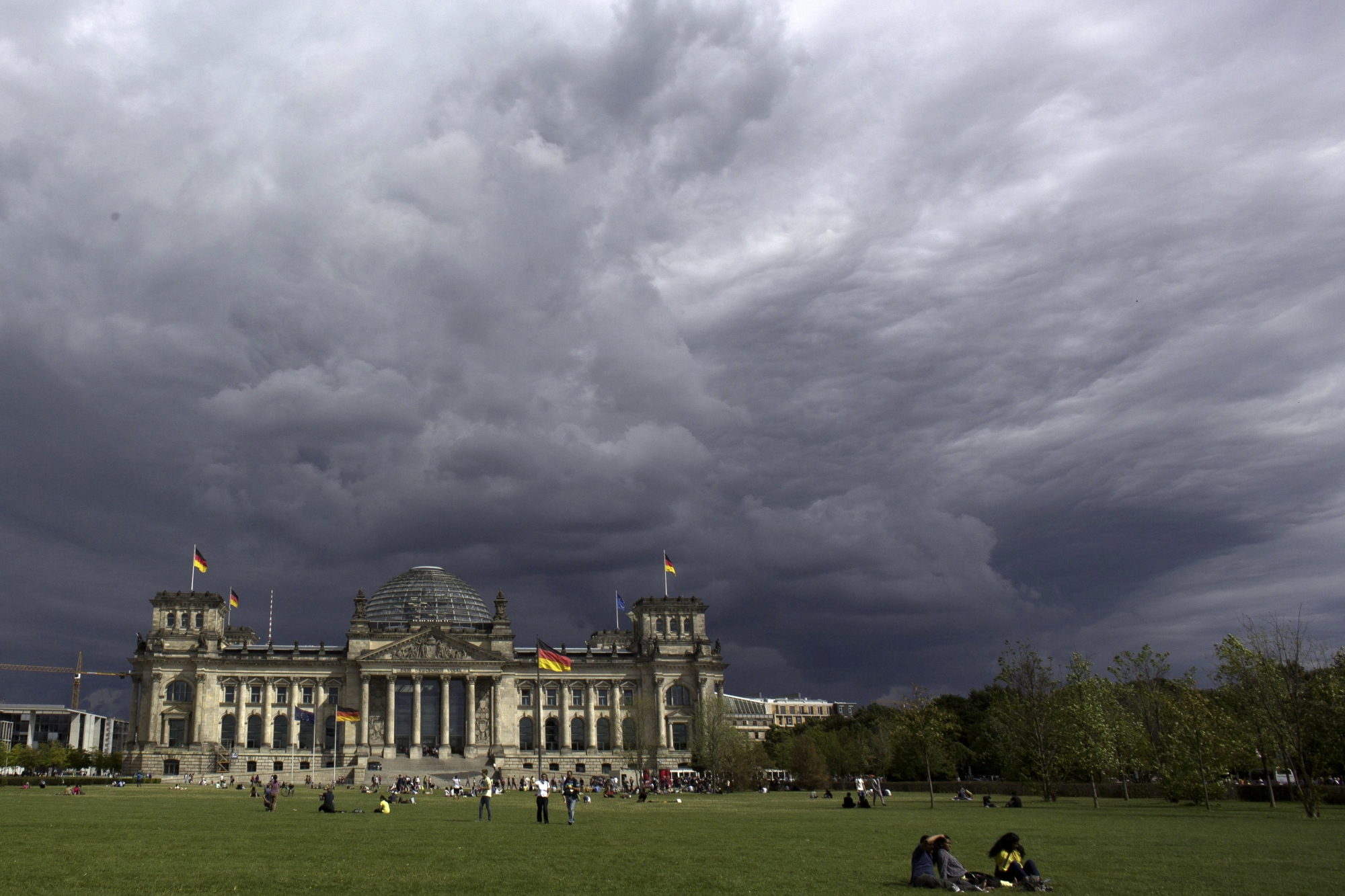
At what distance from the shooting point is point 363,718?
442ft

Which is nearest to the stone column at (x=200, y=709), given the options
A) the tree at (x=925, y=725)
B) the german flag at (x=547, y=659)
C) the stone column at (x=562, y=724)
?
the stone column at (x=562, y=724)

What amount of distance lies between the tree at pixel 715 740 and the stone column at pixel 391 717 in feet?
130

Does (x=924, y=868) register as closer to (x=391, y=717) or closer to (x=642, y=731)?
(x=642, y=731)

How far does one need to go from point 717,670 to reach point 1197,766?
88.4m

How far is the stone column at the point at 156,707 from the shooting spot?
429ft

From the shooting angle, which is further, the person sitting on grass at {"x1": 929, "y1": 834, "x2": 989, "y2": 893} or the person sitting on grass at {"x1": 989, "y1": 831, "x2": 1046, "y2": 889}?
the person sitting on grass at {"x1": 989, "y1": 831, "x2": 1046, "y2": 889}

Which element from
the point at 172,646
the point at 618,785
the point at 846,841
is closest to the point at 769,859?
the point at 846,841

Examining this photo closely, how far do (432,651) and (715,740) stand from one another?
42.9 m

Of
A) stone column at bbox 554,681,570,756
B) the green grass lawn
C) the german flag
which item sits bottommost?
the green grass lawn

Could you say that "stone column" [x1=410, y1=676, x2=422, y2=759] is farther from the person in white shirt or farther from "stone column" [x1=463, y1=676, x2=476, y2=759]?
the person in white shirt

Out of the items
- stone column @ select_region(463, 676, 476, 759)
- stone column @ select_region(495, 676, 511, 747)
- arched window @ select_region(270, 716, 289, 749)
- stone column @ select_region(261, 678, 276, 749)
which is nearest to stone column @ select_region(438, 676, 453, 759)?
stone column @ select_region(463, 676, 476, 759)

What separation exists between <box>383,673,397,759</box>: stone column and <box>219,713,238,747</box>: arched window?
1926 centimetres

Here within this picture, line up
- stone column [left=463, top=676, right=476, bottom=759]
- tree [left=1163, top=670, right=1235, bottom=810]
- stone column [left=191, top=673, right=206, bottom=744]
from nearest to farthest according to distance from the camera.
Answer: tree [left=1163, top=670, right=1235, bottom=810], stone column [left=191, top=673, right=206, bottom=744], stone column [left=463, top=676, right=476, bottom=759]

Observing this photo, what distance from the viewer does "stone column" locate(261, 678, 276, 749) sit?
5290 inches
